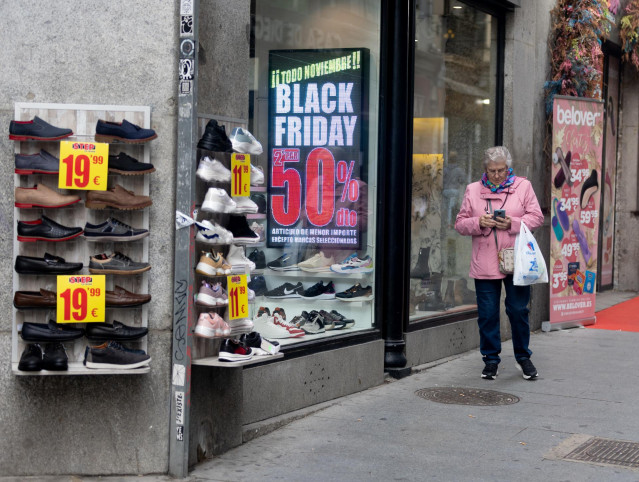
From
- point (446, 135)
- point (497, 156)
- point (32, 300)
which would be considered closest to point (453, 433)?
point (497, 156)

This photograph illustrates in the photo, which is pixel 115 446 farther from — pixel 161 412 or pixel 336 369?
pixel 336 369

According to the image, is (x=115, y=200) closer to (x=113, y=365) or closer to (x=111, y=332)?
(x=111, y=332)

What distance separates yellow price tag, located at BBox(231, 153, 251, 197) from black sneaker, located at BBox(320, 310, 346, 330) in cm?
218

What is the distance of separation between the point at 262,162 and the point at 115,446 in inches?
99.0

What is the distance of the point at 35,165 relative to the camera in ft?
15.8

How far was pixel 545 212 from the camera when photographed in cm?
1098

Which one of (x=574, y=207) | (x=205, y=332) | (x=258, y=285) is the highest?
(x=574, y=207)

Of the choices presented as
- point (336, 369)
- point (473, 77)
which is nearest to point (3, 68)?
point (336, 369)

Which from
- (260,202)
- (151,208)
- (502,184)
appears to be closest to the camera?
(151,208)

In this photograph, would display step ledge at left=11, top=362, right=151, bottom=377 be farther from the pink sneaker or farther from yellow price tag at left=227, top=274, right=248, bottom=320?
yellow price tag at left=227, top=274, right=248, bottom=320

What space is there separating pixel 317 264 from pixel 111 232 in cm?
284

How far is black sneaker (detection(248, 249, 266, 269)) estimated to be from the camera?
22.2 ft

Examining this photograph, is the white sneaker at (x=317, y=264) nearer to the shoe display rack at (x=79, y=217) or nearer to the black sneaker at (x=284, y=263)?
the black sneaker at (x=284, y=263)

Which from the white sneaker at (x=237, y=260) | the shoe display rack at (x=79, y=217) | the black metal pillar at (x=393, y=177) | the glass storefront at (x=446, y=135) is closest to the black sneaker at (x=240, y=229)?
the white sneaker at (x=237, y=260)
